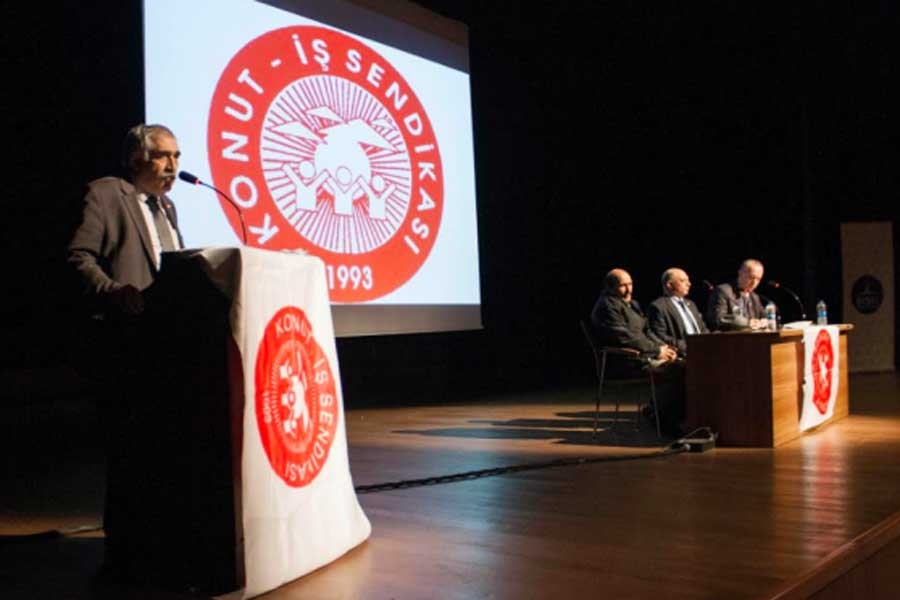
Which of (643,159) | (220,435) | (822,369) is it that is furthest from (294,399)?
(643,159)

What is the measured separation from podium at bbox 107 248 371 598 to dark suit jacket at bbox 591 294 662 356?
112 inches

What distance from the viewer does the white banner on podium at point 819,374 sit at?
15.9 feet

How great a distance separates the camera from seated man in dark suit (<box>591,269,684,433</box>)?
188 inches

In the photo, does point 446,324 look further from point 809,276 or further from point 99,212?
point 809,276

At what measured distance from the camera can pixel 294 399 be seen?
7.16ft

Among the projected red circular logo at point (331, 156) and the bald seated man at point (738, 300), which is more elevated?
the projected red circular logo at point (331, 156)

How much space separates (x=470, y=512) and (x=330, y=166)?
2.54 metres

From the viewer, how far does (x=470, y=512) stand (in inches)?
115

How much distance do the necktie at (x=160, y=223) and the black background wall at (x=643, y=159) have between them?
4422mm

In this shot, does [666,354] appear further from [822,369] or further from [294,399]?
[294,399]

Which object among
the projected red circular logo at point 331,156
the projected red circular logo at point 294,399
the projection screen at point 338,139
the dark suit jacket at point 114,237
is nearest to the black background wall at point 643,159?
the projection screen at point 338,139

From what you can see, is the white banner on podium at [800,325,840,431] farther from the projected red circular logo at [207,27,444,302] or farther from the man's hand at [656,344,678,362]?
the projected red circular logo at [207,27,444,302]

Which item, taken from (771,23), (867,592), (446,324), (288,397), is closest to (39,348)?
(446,324)

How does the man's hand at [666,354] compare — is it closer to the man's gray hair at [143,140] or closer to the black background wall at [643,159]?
the black background wall at [643,159]
